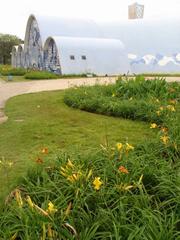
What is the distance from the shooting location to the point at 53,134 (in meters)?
5.60

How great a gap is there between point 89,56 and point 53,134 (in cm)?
2060

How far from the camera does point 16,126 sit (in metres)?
6.26

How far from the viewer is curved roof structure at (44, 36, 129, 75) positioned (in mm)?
25078

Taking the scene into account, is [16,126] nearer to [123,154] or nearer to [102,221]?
[123,154]

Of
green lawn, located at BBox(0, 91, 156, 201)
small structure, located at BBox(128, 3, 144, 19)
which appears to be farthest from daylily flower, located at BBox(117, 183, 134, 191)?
small structure, located at BBox(128, 3, 144, 19)

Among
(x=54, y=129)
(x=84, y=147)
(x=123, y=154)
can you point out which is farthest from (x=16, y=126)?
(x=123, y=154)

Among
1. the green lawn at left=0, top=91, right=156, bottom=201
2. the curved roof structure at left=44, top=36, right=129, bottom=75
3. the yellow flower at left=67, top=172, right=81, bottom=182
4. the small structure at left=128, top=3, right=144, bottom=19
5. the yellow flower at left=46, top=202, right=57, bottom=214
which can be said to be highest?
the small structure at left=128, top=3, right=144, bottom=19

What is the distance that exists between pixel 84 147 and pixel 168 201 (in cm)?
215

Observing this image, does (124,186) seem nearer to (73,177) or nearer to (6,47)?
(73,177)

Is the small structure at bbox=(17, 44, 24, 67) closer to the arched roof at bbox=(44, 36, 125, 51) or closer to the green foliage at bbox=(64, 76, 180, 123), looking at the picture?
the arched roof at bbox=(44, 36, 125, 51)

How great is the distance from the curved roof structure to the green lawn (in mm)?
17328

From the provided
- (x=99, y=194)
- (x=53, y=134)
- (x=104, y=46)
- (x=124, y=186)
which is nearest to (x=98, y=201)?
(x=99, y=194)

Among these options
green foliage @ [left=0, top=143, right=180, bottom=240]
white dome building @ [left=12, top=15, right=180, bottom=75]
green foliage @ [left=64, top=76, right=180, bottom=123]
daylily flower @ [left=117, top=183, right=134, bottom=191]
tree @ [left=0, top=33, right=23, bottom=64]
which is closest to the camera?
green foliage @ [left=0, top=143, right=180, bottom=240]

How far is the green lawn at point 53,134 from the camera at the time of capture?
423 centimetres
